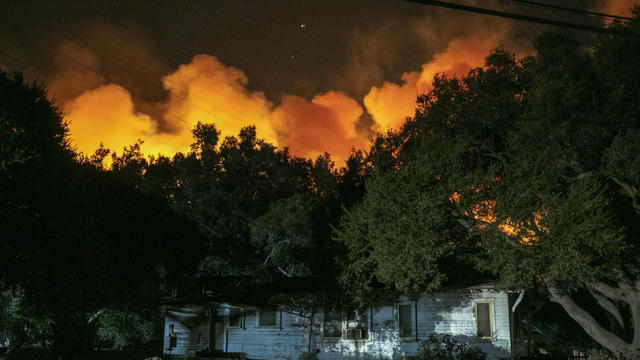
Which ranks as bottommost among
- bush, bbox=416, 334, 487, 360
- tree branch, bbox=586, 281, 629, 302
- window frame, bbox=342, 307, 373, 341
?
bush, bbox=416, 334, 487, 360

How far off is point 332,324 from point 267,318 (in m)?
3.78

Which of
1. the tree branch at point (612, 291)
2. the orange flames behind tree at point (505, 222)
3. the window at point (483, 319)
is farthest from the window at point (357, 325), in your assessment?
the tree branch at point (612, 291)

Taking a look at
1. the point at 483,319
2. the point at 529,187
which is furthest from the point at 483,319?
the point at 529,187

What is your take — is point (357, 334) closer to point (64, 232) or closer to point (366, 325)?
point (366, 325)

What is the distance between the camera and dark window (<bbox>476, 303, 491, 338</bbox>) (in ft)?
75.2

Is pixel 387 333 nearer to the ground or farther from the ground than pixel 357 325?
nearer to the ground

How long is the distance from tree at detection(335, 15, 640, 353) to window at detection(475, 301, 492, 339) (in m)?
2.51

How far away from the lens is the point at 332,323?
2662cm

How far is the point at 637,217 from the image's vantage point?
24.5 m

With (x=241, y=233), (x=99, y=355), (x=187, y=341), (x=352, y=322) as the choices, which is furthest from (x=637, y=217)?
(x=99, y=355)

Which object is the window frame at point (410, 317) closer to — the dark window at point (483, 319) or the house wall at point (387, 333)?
the house wall at point (387, 333)

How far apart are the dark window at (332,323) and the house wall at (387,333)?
254 mm

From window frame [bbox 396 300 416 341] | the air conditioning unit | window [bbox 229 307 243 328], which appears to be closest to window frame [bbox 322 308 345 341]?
the air conditioning unit

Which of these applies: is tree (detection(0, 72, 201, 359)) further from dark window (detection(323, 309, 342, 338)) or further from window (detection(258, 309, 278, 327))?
dark window (detection(323, 309, 342, 338))
